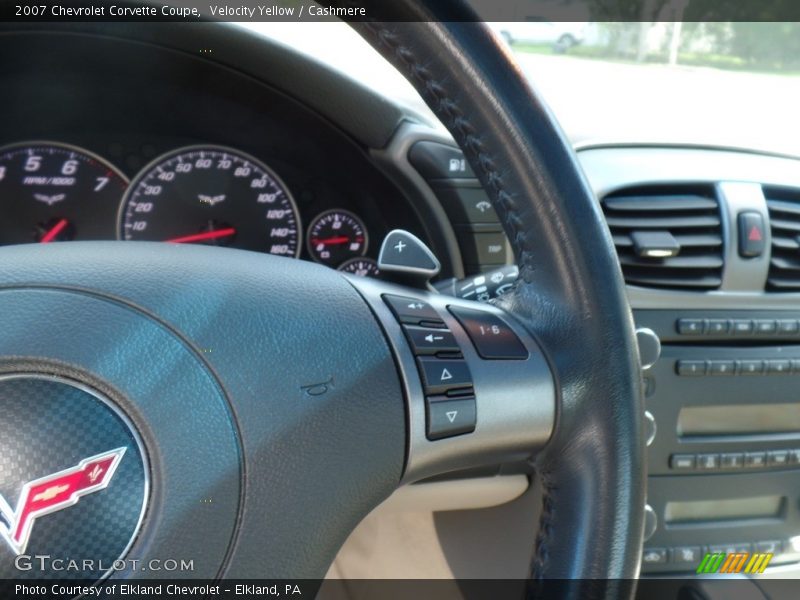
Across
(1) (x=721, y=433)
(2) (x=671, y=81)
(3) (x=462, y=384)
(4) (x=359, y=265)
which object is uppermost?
(2) (x=671, y=81)

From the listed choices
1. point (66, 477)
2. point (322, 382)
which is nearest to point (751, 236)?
point (322, 382)

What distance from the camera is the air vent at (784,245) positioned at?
5.72 feet

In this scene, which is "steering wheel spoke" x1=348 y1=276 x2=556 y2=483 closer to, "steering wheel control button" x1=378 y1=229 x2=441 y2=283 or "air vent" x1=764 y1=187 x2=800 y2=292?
"steering wheel control button" x1=378 y1=229 x2=441 y2=283

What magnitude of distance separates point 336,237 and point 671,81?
855 millimetres

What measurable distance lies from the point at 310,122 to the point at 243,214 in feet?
1.00

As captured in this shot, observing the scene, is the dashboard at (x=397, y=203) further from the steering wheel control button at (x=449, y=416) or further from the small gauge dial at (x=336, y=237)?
the steering wheel control button at (x=449, y=416)

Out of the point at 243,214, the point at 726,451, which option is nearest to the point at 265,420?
the point at 726,451

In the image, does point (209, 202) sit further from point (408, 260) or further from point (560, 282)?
point (560, 282)

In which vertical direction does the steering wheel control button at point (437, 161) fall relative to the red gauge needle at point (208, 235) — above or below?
above

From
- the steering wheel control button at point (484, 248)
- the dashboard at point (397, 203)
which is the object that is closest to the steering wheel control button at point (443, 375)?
the dashboard at point (397, 203)

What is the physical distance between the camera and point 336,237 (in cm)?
208

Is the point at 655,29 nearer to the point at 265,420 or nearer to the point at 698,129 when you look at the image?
the point at 698,129

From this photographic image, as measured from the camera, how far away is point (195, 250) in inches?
34.1

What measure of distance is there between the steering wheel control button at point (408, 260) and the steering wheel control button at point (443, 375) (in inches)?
5.2
